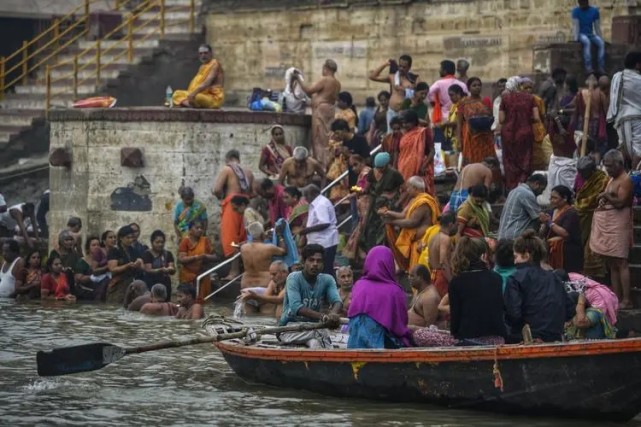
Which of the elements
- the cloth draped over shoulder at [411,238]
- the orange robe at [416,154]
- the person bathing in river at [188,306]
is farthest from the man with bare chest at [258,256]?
the cloth draped over shoulder at [411,238]

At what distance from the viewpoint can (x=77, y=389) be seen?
1559cm

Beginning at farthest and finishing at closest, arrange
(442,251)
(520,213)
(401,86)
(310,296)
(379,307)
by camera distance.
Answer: (401,86), (520,213), (442,251), (310,296), (379,307)

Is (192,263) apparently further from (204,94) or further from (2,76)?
(2,76)

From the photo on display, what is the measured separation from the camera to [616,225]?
1705 cm

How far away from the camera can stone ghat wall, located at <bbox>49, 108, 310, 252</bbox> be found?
77.2ft

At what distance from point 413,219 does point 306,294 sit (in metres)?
3.32

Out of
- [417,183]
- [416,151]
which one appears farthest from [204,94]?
[417,183]

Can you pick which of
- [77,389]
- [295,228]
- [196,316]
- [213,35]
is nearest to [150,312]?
[196,316]

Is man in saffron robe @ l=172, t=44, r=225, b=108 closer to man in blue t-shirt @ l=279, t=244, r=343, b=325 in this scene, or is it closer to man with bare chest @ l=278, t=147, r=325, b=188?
man with bare chest @ l=278, t=147, r=325, b=188

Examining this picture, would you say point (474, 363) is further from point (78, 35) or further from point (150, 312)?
point (78, 35)

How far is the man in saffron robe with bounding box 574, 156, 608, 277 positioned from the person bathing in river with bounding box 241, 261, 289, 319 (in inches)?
130

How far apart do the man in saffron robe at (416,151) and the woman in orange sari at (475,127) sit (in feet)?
1.50

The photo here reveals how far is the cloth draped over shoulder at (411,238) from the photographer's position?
18641 millimetres

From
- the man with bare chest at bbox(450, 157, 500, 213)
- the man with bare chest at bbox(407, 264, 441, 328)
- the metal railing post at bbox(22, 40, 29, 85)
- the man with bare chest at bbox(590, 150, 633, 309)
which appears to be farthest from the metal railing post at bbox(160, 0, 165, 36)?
the man with bare chest at bbox(407, 264, 441, 328)
